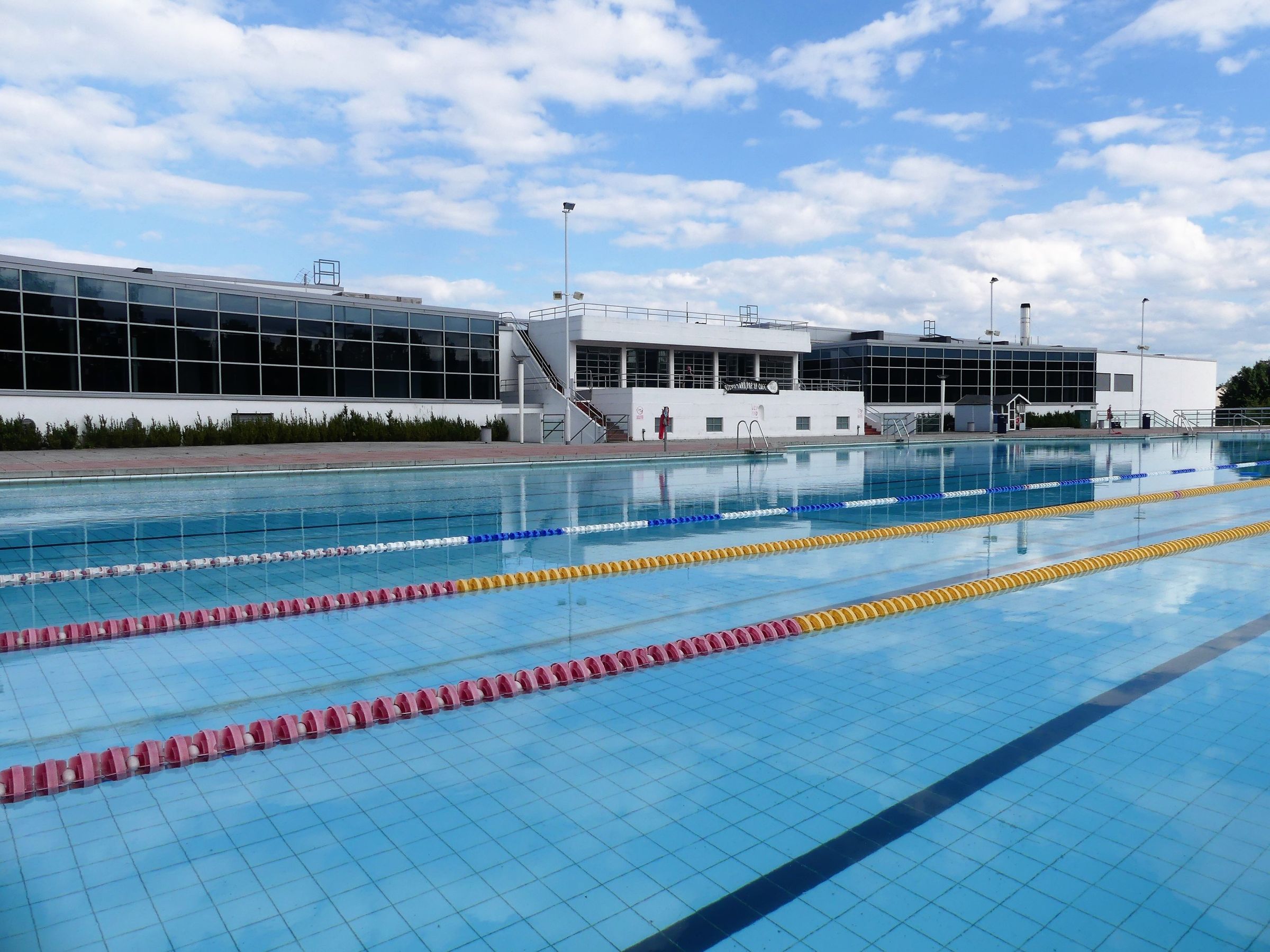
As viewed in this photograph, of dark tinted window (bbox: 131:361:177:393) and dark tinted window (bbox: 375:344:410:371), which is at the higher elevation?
dark tinted window (bbox: 375:344:410:371)

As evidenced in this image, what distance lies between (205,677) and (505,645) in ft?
6.18

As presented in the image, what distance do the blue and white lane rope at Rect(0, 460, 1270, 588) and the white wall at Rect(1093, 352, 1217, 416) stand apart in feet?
120

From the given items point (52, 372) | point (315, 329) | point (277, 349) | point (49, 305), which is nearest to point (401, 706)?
point (52, 372)

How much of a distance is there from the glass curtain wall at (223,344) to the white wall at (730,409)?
5028 mm

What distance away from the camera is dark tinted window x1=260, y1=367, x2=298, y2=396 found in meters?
26.3

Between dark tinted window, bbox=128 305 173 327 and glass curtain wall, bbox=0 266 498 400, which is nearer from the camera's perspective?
glass curtain wall, bbox=0 266 498 400

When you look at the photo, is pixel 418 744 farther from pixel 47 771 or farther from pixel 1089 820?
pixel 1089 820

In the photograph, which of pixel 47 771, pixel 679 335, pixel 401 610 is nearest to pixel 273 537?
pixel 401 610

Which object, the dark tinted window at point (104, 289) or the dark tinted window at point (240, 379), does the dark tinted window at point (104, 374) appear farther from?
the dark tinted window at point (240, 379)

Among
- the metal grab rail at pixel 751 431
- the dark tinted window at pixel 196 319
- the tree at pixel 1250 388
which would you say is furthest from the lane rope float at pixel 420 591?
the tree at pixel 1250 388

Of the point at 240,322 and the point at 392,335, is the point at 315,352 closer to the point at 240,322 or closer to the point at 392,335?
the point at 240,322

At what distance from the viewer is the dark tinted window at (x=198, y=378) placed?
2478 centimetres

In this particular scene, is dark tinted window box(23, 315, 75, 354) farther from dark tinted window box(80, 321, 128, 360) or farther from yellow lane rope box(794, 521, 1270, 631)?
yellow lane rope box(794, 521, 1270, 631)

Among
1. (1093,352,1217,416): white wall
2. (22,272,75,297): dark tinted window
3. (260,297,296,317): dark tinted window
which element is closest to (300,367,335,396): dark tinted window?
(260,297,296,317): dark tinted window
